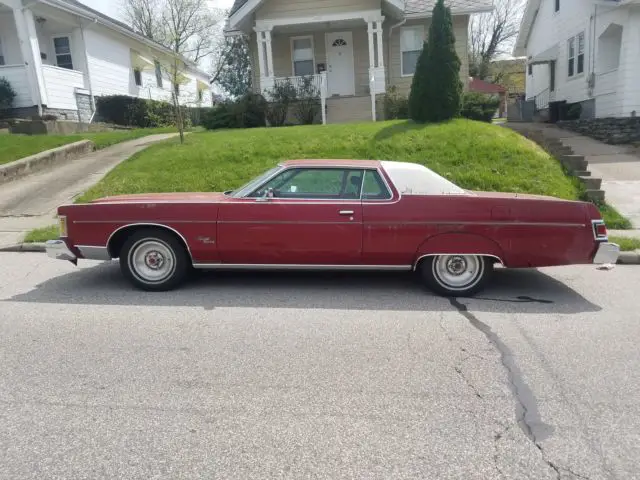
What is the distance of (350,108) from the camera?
61.3 feet

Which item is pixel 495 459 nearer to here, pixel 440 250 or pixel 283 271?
pixel 440 250

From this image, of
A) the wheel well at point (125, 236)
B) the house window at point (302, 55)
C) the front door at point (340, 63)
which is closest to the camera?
the wheel well at point (125, 236)

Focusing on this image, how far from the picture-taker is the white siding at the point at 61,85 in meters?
19.0

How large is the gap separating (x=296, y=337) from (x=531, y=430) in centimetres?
203

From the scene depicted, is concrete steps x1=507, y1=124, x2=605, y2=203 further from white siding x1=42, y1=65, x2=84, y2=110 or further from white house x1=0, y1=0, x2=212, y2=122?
white siding x1=42, y1=65, x2=84, y2=110

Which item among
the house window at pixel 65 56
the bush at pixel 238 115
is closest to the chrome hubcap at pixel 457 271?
the bush at pixel 238 115

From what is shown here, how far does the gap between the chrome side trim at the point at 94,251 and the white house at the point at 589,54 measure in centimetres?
1645

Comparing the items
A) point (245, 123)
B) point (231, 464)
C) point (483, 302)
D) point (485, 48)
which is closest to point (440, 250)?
point (483, 302)

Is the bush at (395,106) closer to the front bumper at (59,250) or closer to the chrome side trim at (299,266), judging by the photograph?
the chrome side trim at (299,266)

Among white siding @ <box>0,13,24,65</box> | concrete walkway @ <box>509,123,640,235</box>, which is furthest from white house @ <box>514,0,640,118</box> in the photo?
white siding @ <box>0,13,24,65</box>

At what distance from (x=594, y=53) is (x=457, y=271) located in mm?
16787

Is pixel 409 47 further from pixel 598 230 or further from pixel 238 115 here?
pixel 598 230

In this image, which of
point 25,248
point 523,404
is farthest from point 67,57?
point 523,404

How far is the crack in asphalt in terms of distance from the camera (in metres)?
2.91
